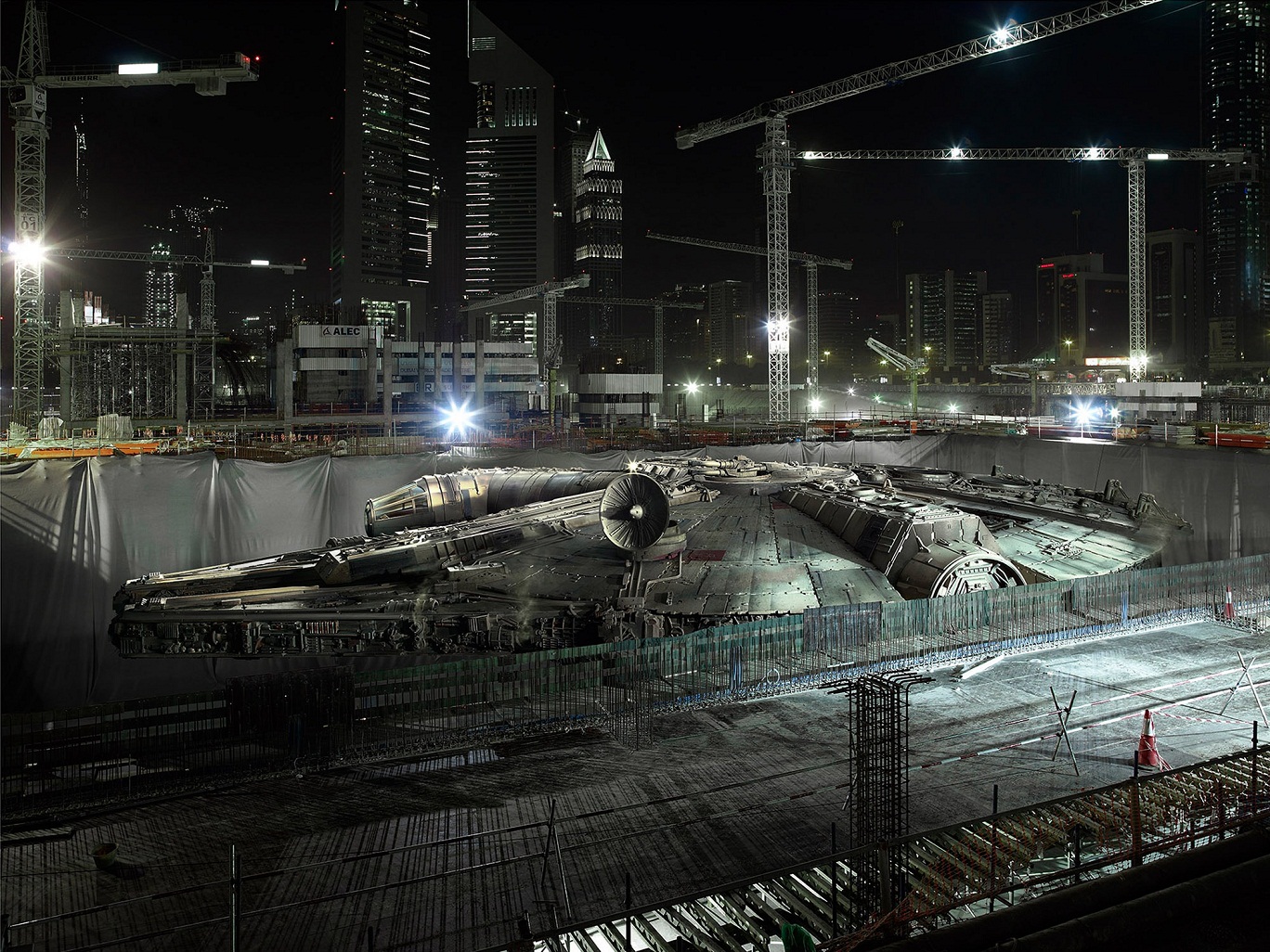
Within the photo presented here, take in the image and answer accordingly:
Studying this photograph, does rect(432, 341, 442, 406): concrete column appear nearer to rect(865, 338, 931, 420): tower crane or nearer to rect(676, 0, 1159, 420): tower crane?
rect(676, 0, 1159, 420): tower crane

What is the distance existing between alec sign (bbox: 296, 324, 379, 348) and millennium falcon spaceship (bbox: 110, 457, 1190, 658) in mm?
88074

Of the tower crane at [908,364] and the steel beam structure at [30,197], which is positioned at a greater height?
the steel beam structure at [30,197]

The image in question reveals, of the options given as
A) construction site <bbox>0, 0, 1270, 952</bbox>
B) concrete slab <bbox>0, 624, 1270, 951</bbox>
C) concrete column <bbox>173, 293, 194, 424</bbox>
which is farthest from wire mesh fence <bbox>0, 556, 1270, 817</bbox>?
concrete column <bbox>173, 293, 194, 424</bbox>

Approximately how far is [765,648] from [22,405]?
5812 centimetres

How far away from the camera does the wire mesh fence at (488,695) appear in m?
13.2

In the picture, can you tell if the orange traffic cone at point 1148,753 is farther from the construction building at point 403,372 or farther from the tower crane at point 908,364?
the construction building at point 403,372

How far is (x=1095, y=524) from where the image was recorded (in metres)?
26.6

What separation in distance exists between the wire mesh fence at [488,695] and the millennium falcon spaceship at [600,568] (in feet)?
5.07

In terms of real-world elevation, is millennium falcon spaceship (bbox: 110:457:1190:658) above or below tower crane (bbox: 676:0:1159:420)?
below

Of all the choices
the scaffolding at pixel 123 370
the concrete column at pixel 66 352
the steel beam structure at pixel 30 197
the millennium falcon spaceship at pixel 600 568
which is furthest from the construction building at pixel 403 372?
the millennium falcon spaceship at pixel 600 568

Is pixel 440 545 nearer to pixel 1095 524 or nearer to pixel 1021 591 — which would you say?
pixel 1021 591

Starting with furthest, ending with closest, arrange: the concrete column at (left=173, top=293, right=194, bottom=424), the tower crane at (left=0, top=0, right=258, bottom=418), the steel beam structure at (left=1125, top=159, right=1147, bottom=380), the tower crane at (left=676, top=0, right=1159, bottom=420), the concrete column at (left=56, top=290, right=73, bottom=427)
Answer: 1. the steel beam structure at (left=1125, top=159, right=1147, bottom=380)
2. the tower crane at (left=676, top=0, right=1159, bottom=420)
3. the concrete column at (left=173, top=293, right=194, bottom=424)
4. the concrete column at (left=56, top=290, right=73, bottom=427)
5. the tower crane at (left=0, top=0, right=258, bottom=418)

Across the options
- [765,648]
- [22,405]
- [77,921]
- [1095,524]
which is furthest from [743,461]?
[22,405]

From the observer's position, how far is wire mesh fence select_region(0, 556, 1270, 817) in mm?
13195
